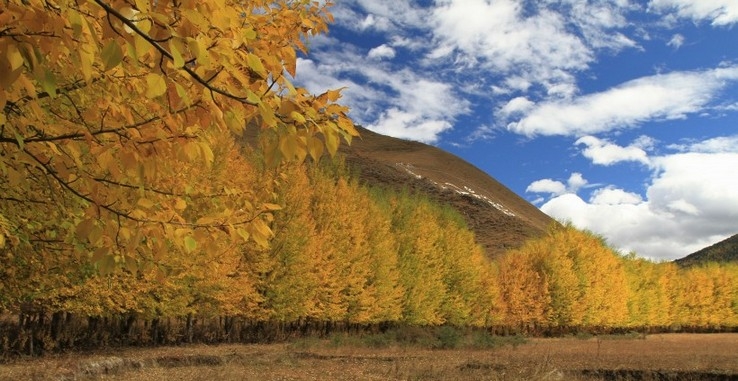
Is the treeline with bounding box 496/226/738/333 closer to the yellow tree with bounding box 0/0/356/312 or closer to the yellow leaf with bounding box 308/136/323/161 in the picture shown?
the yellow tree with bounding box 0/0/356/312

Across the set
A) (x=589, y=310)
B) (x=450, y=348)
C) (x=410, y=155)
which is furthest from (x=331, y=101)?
(x=410, y=155)

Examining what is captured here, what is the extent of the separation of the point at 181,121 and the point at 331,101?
2.86 ft

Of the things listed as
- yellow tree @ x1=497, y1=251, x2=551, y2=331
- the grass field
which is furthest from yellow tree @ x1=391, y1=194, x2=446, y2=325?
the grass field

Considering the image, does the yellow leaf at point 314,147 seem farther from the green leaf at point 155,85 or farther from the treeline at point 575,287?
the treeline at point 575,287

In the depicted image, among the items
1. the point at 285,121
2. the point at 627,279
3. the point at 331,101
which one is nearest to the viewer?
the point at 285,121

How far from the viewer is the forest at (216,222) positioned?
1.89m

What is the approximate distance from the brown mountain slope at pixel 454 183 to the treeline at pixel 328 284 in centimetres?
5901

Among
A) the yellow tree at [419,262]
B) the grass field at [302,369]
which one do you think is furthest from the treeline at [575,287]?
the grass field at [302,369]

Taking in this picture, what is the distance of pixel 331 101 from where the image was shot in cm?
216

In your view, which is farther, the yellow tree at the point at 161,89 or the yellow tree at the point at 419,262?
the yellow tree at the point at 419,262

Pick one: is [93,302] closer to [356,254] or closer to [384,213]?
[356,254]

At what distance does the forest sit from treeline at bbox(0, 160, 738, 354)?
15 cm

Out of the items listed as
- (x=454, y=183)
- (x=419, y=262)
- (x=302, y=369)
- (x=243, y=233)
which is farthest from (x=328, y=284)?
(x=454, y=183)

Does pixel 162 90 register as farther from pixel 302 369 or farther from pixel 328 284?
pixel 328 284
